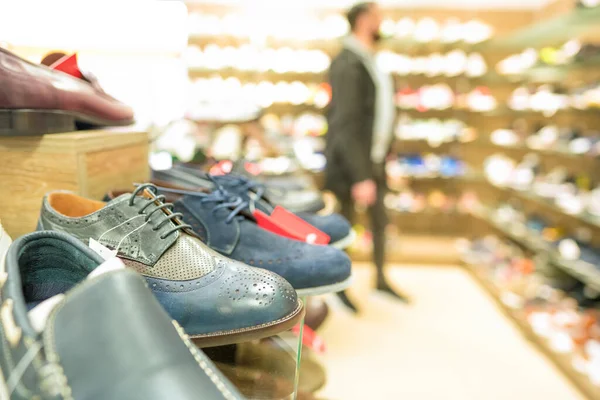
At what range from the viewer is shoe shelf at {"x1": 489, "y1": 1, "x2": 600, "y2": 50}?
115 inches

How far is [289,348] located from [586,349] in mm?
2268

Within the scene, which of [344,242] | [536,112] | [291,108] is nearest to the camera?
[344,242]

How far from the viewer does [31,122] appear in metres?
0.83

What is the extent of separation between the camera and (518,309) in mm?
3131

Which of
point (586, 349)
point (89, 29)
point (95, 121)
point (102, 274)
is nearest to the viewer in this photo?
point (102, 274)

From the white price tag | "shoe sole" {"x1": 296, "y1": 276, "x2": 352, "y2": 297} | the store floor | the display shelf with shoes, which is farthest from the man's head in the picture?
the white price tag

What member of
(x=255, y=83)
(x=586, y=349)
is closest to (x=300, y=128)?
(x=255, y=83)

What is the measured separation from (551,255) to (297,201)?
2.38 m

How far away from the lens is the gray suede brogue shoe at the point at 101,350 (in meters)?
0.42

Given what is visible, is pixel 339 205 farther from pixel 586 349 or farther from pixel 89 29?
pixel 89 29

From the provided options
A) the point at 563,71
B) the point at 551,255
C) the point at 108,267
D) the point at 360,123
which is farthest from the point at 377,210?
the point at 108,267

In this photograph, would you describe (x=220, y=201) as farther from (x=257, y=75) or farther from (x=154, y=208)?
(x=257, y=75)

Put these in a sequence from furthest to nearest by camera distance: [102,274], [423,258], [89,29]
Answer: [423,258]
[89,29]
[102,274]

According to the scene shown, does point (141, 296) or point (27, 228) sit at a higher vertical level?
point (141, 296)
